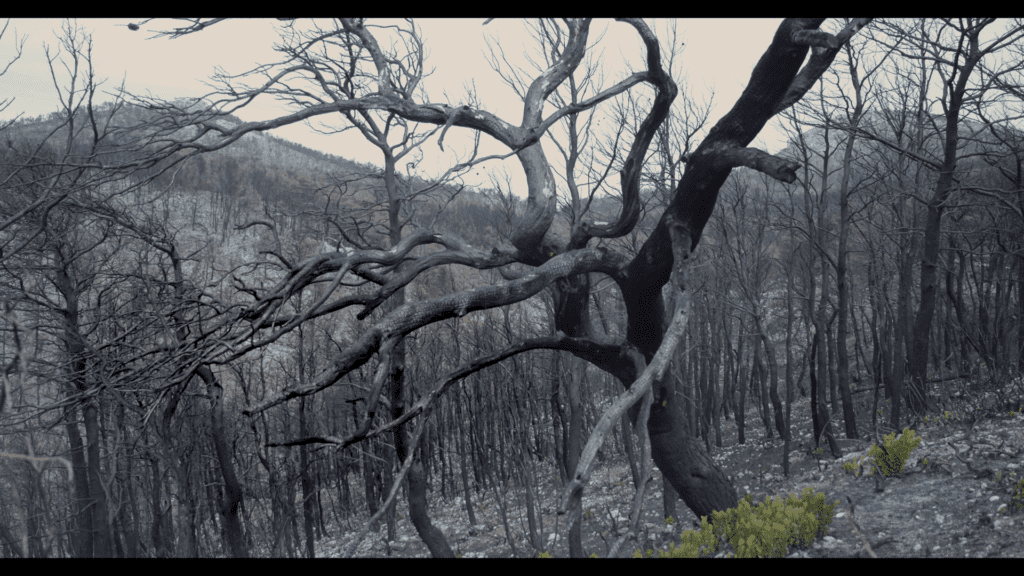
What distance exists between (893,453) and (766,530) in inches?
106

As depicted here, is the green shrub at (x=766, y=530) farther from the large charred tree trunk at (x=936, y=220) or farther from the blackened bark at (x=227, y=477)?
the large charred tree trunk at (x=936, y=220)

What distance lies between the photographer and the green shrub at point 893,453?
5574 mm

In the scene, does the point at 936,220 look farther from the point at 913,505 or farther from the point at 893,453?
the point at 913,505

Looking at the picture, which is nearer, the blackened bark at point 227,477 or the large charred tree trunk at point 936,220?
the blackened bark at point 227,477

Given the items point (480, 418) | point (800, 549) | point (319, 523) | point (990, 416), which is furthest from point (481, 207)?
point (800, 549)

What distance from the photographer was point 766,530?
12.3ft

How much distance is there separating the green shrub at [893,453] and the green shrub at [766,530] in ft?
5.45

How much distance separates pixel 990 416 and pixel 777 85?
586 centimetres

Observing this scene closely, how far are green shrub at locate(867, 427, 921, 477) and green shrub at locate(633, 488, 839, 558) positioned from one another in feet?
5.45

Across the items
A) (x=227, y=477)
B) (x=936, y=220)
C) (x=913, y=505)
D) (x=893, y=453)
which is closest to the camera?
(x=913, y=505)

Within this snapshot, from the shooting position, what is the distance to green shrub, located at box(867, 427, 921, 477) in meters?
5.57

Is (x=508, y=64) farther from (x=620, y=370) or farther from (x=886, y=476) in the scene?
(x=886, y=476)

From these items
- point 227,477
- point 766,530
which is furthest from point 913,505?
point 227,477

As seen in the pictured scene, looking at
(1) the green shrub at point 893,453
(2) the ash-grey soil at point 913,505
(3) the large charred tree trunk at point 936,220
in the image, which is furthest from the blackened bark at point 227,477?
(3) the large charred tree trunk at point 936,220
